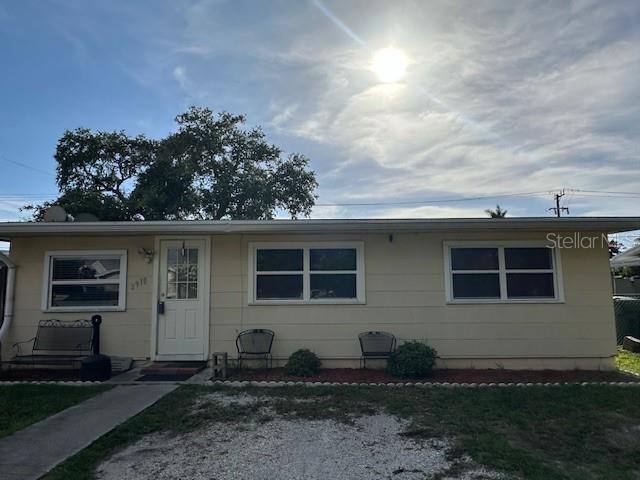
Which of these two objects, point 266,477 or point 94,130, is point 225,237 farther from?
point 94,130

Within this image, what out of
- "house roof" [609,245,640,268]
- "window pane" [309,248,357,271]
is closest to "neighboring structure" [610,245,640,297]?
"house roof" [609,245,640,268]

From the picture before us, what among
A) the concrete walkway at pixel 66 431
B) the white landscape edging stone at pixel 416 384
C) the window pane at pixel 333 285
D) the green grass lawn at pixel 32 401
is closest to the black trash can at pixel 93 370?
the green grass lawn at pixel 32 401

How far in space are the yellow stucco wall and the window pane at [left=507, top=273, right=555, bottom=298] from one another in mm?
208

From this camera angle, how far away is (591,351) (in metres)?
7.29

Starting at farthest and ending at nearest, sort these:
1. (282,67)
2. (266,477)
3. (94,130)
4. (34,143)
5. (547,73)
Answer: (94,130), (34,143), (282,67), (547,73), (266,477)

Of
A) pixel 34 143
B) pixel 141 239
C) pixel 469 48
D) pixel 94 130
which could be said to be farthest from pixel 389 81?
pixel 94 130

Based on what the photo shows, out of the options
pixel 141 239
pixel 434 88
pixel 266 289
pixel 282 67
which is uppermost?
pixel 282 67

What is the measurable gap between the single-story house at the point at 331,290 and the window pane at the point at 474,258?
2 cm

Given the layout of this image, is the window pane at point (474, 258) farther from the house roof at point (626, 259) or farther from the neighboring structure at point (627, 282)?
the neighboring structure at point (627, 282)

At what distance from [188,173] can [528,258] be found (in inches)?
597

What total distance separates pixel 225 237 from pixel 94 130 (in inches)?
650

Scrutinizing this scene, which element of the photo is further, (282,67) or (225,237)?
(282,67)

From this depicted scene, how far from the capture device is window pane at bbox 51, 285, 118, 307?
759cm

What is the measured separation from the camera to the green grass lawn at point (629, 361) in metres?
7.65
